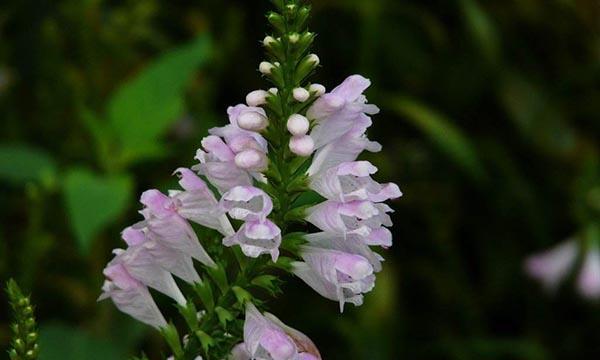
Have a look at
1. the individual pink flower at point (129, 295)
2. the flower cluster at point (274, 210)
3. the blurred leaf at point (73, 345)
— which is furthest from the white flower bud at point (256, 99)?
the blurred leaf at point (73, 345)

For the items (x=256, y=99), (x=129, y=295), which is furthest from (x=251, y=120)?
(x=129, y=295)

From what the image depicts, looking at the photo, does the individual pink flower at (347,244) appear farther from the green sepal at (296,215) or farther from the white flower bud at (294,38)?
the white flower bud at (294,38)

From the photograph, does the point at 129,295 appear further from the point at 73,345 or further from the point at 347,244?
the point at 73,345

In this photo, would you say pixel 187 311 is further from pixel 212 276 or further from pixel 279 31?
pixel 279 31

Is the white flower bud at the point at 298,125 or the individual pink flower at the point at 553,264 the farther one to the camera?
the individual pink flower at the point at 553,264

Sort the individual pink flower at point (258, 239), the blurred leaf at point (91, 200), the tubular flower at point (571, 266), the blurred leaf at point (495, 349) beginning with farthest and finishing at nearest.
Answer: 1. the tubular flower at point (571, 266)
2. the blurred leaf at point (495, 349)
3. the blurred leaf at point (91, 200)
4. the individual pink flower at point (258, 239)

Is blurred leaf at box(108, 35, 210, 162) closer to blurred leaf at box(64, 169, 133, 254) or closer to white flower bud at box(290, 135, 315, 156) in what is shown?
blurred leaf at box(64, 169, 133, 254)
